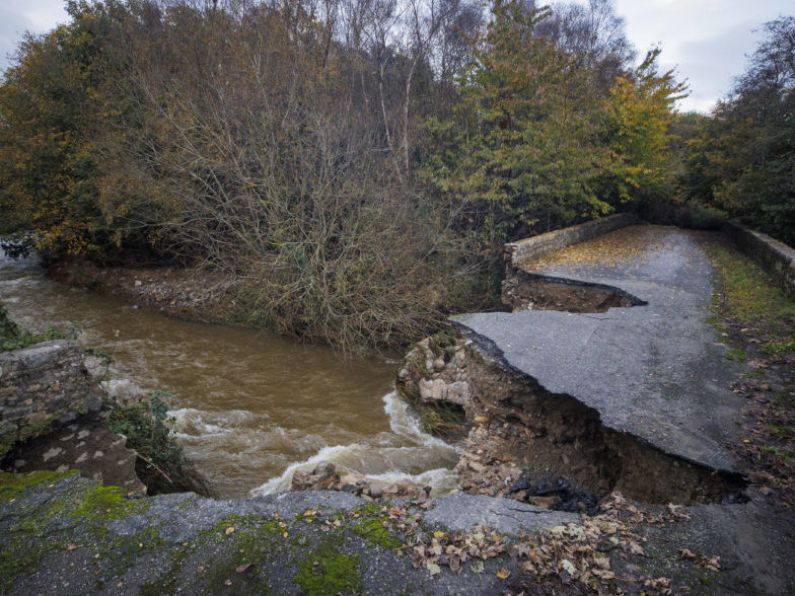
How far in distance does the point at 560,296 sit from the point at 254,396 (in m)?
6.78

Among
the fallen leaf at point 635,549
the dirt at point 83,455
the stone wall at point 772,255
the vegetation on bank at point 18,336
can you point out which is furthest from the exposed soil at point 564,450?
the stone wall at point 772,255

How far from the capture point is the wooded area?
11148mm

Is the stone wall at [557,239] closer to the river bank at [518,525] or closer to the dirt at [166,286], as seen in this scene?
the river bank at [518,525]

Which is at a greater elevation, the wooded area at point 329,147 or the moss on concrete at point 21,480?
the wooded area at point 329,147

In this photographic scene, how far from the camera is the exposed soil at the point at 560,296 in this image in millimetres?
9164

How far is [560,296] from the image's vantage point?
976 cm

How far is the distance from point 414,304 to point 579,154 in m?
7.51

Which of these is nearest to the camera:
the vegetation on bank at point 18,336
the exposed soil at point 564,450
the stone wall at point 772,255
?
the exposed soil at point 564,450

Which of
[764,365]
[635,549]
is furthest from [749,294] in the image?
[635,549]

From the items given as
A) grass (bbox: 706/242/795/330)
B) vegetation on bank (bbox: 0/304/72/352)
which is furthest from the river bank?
grass (bbox: 706/242/795/330)

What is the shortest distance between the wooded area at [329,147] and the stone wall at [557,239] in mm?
956

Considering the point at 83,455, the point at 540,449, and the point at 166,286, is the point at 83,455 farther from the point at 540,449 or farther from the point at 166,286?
the point at 166,286

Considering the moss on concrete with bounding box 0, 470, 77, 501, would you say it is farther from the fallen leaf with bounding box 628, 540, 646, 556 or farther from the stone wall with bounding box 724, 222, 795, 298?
the stone wall with bounding box 724, 222, 795, 298

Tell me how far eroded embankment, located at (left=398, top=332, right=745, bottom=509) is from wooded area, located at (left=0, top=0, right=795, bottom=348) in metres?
3.63
